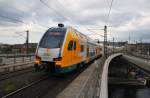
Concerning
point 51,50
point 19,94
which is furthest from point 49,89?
point 51,50

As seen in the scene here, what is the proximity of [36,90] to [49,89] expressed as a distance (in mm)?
759

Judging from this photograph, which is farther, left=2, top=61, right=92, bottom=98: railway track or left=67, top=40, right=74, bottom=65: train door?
left=67, top=40, right=74, bottom=65: train door

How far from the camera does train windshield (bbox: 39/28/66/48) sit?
15875mm

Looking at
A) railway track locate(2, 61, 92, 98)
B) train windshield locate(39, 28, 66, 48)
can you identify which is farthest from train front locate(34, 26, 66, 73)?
railway track locate(2, 61, 92, 98)

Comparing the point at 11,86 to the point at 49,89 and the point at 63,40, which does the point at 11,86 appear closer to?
the point at 49,89

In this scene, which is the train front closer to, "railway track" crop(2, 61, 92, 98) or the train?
the train

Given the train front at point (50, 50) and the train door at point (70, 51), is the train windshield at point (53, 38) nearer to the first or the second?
the train front at point (50, 50)

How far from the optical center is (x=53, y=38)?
16.3 m

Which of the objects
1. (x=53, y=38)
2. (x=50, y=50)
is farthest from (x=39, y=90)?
(x=53, y=38)

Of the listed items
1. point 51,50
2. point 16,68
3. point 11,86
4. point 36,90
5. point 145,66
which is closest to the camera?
point 36,90

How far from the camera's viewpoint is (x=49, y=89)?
12312 millimetres

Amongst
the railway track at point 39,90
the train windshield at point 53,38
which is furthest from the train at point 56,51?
the railway track at point 39,90

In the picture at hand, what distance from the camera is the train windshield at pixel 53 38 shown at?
15875 millimetres

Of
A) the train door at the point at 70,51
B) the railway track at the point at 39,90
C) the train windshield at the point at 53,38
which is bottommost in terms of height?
the railway track at the point at 39,90
